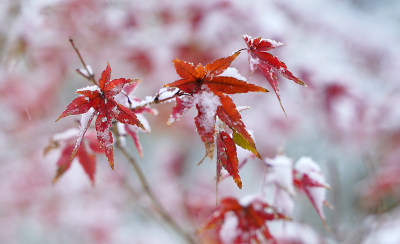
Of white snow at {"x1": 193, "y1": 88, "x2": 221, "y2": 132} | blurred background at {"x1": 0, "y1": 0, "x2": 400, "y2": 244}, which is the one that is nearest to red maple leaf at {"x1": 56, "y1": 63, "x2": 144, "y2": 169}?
white snow at {"x1": 193, "y1": 88, "x2": 221, "y2": 132}

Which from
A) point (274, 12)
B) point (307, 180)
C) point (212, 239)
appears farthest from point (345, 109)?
point (307, 180)

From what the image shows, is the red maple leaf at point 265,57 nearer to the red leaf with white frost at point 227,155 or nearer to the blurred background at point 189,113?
the red leaf with white frost at point 227,155

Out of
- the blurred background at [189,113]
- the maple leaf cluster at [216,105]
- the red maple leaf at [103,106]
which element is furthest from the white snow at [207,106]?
the blurred background at [189,113]

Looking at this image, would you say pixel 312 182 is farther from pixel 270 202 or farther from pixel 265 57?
pixel 265 57

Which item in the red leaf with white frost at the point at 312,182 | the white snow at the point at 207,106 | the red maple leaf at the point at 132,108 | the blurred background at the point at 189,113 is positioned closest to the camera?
the white snow at the point at 207,106

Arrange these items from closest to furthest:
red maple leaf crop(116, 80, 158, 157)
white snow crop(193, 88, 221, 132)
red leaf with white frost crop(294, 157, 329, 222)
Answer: white snow crop(193, 88, 221, 132) < red maple leaf crop(116, 80, 158, 157) < red leaf with white frost crop(294, 157, 329, 222)

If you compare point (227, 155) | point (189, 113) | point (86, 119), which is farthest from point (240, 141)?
point (189, 113)

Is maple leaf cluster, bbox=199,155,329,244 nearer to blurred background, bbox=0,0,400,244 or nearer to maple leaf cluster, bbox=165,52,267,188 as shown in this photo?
maple leaf cluster, bbox=165,52,267,188
